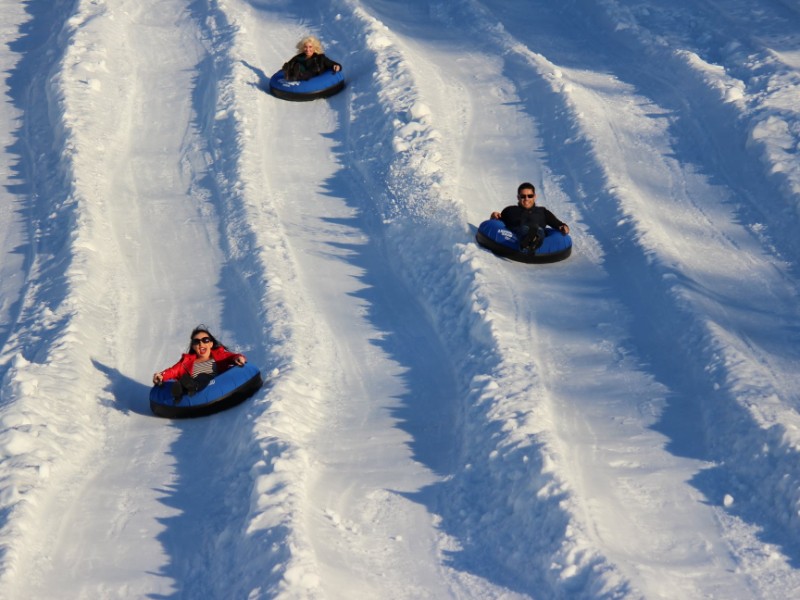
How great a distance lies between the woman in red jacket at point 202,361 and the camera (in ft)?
30.1

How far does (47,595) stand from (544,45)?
42.5 ft

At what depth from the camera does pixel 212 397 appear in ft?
29.5

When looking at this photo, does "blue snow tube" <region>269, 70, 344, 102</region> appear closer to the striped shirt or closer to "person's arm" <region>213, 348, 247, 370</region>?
"person's arm" <region>213, 348, 247, 370</region>

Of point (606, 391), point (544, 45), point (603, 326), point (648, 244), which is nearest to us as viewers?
point (606, 391)

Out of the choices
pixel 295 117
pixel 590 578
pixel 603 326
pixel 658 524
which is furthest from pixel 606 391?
pixel 295 117

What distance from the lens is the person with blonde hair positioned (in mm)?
15781

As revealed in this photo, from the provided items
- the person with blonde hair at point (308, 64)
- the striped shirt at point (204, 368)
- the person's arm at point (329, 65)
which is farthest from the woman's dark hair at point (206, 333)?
the person's arm at point (329, 65)

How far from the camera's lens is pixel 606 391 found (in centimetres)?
880

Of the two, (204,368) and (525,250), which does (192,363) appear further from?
(525,250)

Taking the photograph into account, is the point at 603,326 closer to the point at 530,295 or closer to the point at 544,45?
the point at 530,295

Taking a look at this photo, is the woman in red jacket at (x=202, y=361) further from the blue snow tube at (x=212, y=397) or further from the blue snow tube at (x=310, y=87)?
the blue snow tube at (x=310, y=87)

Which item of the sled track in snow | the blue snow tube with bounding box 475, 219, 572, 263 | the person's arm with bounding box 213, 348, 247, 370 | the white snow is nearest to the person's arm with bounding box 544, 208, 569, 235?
the blue snow tube with bounding box 475, 219, 572, 263

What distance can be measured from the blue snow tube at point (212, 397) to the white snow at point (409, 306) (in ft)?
0.44

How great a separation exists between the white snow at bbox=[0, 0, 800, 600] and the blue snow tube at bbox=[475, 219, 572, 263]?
0.15 m
